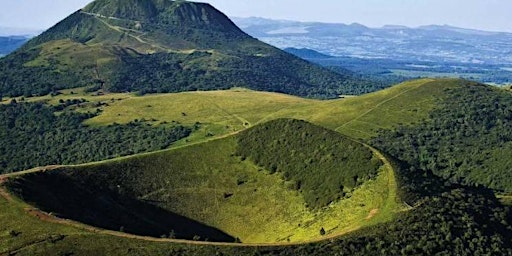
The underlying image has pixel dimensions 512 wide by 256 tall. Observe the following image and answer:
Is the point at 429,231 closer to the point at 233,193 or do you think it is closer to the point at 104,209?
the point at 233,193

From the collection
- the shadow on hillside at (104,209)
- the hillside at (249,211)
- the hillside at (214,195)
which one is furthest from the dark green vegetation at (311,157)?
the shadow on hillside at (104,209)

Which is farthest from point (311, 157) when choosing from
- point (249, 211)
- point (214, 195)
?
point (214, 195)

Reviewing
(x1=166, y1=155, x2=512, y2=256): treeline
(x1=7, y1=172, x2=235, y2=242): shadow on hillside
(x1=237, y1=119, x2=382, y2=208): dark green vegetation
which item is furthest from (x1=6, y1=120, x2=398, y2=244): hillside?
(x1=166, y1=155, x2=512, y2=256): treeline

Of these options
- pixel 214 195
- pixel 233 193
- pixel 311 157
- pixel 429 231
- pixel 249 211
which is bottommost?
pixel 249 211

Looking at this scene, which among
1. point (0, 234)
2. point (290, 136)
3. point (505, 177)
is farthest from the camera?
point (505, 177)

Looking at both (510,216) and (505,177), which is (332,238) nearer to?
(510,216)

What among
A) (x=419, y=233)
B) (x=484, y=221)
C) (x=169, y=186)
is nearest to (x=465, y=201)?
(x=484, y=221)
